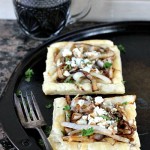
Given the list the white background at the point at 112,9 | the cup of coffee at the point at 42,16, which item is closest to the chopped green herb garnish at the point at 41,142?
the cup of coffee at the point at 42,16

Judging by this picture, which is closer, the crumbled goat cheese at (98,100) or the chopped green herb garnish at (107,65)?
the crumbled goat cheese at (98,100)

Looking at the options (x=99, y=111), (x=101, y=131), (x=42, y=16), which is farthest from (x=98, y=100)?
(x=42, y=16)

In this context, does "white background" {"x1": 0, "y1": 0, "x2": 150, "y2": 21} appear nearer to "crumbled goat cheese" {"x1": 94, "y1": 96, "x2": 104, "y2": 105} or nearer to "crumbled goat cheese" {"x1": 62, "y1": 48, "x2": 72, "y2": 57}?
"crumbled goat cheese" {"x1": 62, "y1": 48, "x2": 72, "y2": 57}

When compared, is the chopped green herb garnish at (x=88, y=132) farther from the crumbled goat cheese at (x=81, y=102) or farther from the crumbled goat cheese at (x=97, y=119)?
the crumbled goat cheese at (x=81, y=102)

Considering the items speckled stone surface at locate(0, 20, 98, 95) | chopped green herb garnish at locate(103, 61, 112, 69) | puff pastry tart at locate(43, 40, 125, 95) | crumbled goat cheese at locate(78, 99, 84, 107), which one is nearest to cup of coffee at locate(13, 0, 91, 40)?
speckled stone surface at locate(0, 20, 98, 95)

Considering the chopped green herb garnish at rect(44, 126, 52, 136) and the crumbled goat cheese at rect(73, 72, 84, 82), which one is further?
the crumbled goat cheese at rect(73, 72, 84, 82)

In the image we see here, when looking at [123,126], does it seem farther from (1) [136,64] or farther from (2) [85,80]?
(1) [136,64]

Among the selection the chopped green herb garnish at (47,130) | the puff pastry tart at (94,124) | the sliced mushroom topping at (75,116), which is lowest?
the chopped green herb garnish at (47,130)
